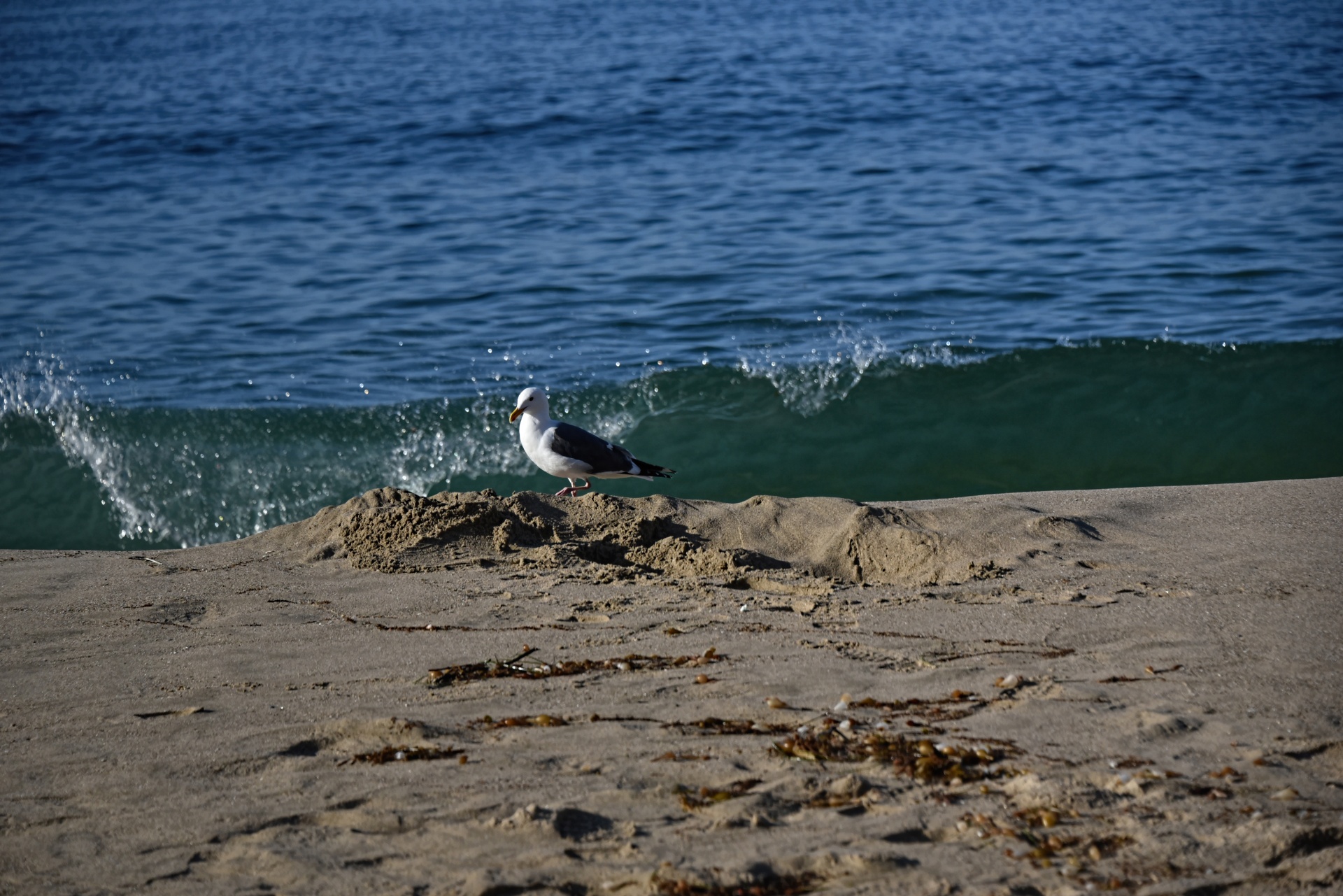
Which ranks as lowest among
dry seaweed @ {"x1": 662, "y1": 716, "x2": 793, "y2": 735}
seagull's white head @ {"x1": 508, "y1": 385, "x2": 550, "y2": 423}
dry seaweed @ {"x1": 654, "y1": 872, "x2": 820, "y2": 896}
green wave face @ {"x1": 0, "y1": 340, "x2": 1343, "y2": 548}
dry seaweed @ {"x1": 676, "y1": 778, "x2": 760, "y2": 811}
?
green wave face @ {"x1": 0, "y1": 340, "x2": 1343, "y2": 548}

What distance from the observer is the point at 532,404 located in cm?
591

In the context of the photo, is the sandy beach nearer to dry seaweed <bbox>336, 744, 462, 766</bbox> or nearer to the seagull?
dry seaweed <bbox>336, 744, 462, 766</bbox>

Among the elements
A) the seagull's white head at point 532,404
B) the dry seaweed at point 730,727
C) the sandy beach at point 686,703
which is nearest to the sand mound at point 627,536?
the sandy beach at point 686,703

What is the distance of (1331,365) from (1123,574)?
19.3ft

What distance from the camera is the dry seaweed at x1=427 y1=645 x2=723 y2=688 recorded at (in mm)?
3600

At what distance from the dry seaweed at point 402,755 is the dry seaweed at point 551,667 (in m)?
0.44

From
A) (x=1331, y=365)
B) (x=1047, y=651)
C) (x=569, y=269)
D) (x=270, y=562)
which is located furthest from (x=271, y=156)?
(x=1047, y=651)

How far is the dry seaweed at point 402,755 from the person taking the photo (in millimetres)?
3062

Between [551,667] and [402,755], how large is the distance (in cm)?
69

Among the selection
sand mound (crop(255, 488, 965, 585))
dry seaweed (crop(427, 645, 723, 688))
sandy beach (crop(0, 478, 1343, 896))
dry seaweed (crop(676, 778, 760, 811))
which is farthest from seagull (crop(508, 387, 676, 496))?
dry seaweed (crop(676, 778, 760, 811))

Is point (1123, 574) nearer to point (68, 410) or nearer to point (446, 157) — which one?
point (68, 410)

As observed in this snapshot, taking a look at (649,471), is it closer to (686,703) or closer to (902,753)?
(686,703)

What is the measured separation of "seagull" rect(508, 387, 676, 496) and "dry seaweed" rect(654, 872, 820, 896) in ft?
10.4

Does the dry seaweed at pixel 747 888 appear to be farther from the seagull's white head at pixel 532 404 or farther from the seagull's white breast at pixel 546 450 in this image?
the seagull's white head at pixel 532 404
